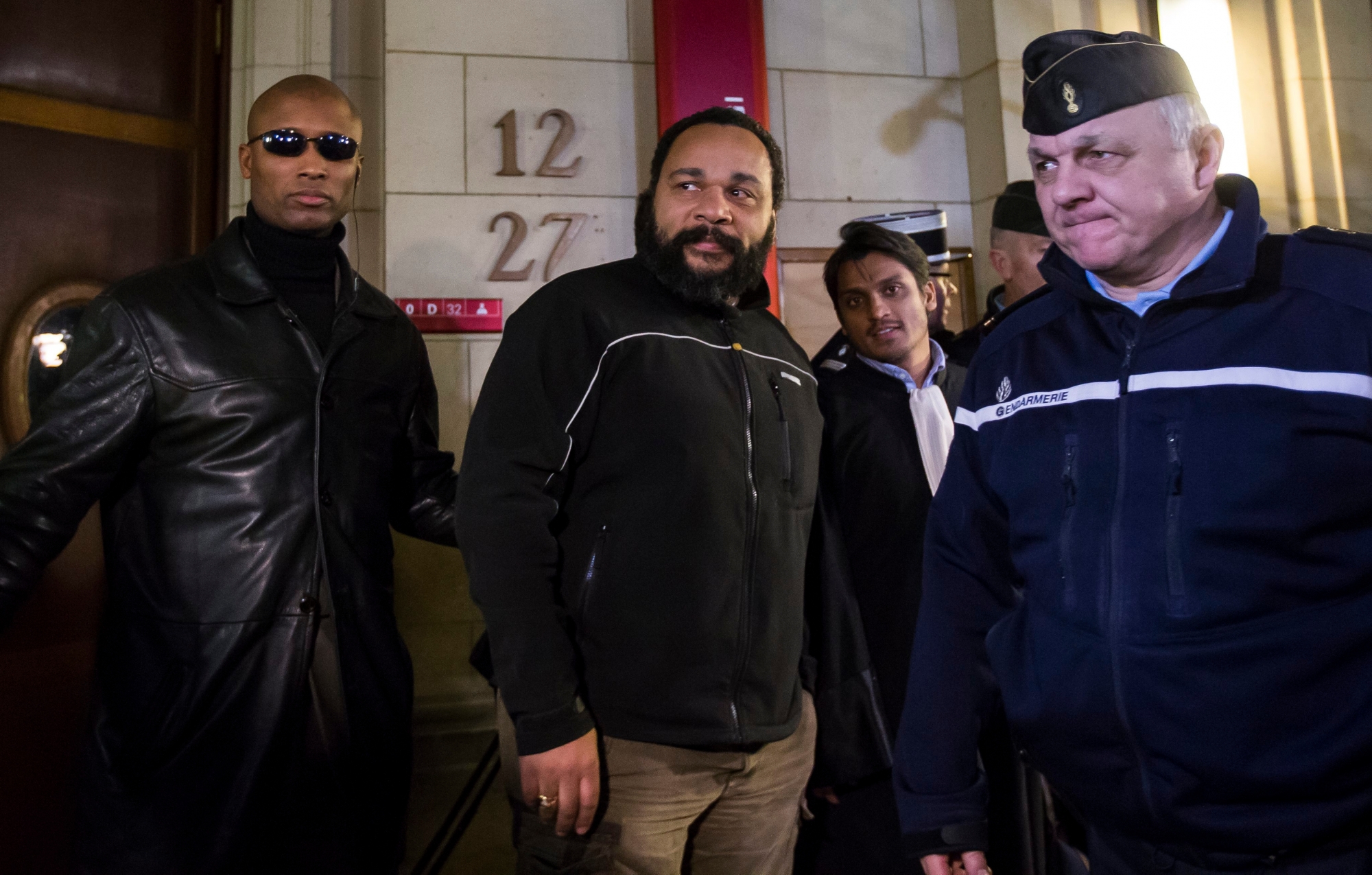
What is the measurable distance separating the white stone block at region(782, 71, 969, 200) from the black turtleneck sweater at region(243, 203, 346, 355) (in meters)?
2.46

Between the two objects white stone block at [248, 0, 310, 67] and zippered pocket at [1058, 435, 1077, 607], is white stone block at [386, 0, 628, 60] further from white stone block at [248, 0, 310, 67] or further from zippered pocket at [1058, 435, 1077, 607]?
zippered pocket at [1058, 435, 1077, 607]

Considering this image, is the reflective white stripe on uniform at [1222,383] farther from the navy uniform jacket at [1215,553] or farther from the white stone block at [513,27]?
the white stone block at [513,27]

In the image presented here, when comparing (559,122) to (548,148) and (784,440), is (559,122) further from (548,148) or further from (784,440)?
(784,440)

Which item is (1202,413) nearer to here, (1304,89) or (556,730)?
(556,730)

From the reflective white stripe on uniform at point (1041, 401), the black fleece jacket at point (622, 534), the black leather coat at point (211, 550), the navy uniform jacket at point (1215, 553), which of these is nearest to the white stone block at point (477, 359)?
the black leather coat at point (211, 550)

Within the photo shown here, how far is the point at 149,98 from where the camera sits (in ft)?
10.9

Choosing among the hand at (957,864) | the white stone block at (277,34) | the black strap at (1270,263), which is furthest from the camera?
the white stone block at (277,34)

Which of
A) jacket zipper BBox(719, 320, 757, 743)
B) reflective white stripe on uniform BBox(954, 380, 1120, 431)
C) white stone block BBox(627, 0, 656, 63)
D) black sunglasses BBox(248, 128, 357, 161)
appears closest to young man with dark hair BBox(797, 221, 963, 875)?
jacket zipper BBox(719, 320, 757, 743)

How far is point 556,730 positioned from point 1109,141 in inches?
51.1

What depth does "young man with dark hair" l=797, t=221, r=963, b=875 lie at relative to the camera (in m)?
2.11

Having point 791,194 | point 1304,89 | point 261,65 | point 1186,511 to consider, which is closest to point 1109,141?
point 1186,511

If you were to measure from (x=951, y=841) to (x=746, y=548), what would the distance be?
62cm

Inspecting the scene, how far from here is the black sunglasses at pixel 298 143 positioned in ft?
7.20

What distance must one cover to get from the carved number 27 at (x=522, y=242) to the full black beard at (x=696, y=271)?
185cm
